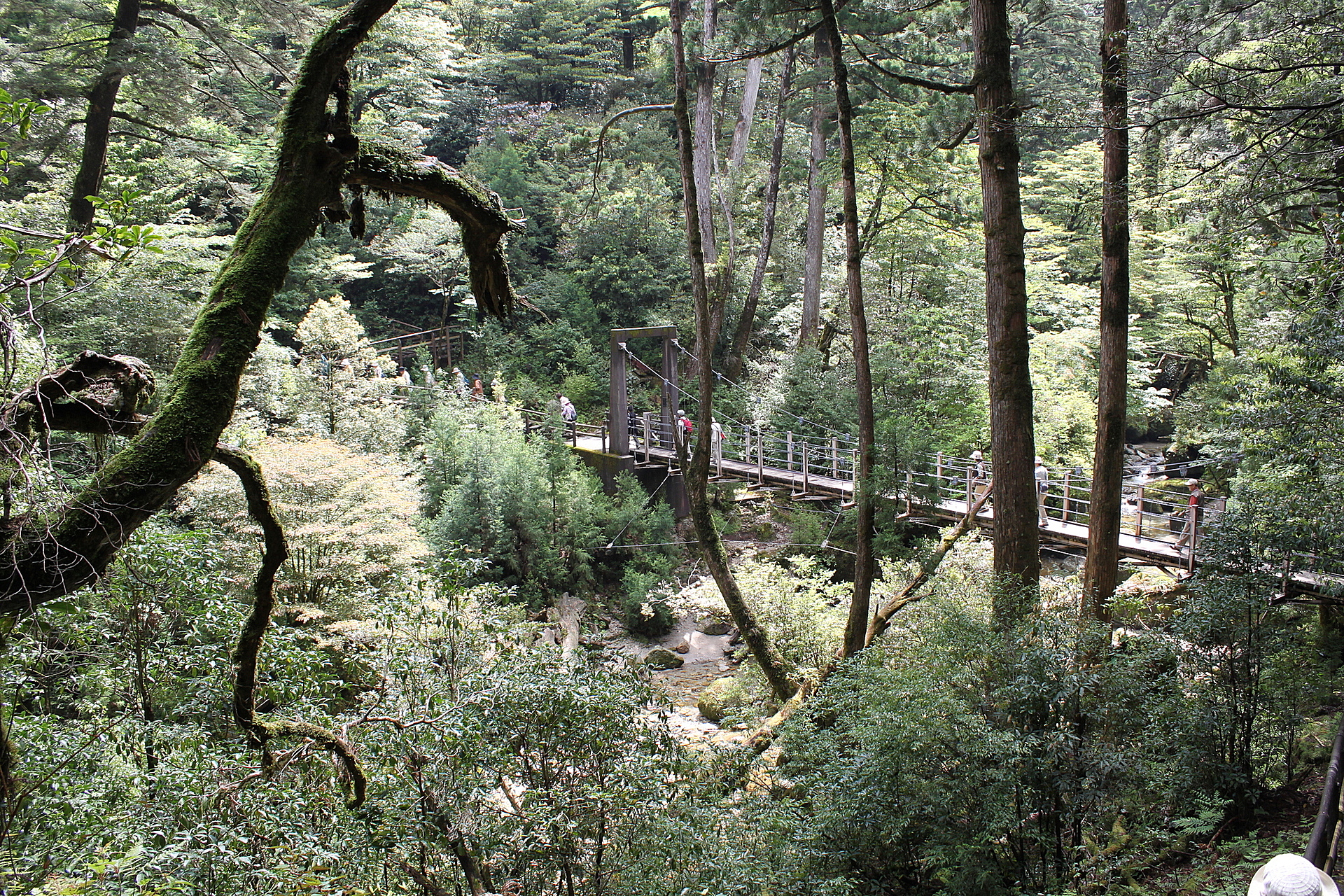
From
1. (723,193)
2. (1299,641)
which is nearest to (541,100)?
(723,193)

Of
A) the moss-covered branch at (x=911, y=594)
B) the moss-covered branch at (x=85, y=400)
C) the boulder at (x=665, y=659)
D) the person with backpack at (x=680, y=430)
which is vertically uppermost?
the moss-covered branch at (x=85, y=400)

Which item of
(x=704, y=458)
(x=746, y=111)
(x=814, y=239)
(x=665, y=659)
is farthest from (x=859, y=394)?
(x=746, y=111)

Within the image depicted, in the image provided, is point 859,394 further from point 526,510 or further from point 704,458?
point 526,510

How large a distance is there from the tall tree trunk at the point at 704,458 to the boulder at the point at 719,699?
104cm

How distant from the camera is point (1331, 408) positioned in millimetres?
5031

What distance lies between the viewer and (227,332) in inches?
82.7

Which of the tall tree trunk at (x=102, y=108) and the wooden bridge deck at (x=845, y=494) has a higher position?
the tall tree trunk at (x=102, y=108)

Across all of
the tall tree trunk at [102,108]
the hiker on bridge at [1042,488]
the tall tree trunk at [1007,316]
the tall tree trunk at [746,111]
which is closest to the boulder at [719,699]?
the tall tree trunk at [1007,316]

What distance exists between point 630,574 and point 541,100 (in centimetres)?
1600

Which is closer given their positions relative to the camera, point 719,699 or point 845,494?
point 719,699

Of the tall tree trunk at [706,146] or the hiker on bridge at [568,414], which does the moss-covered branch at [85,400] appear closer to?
the hiker on bridge at [568,414]

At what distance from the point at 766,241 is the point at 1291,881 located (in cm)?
1500

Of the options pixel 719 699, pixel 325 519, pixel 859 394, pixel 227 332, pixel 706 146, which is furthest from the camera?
pixel 706 146

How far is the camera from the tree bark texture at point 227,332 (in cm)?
171
